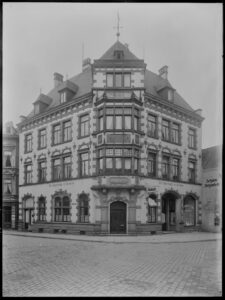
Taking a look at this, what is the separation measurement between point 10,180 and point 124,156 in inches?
642

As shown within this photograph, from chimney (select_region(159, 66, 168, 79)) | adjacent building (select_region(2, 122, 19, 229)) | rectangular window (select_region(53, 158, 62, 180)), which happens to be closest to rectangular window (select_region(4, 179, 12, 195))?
adjacent building (select_region(2, 122, 19, 229))

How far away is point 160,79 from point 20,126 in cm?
1494

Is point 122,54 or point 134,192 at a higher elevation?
point 122,54

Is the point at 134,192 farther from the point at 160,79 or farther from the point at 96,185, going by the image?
the point at 160,79

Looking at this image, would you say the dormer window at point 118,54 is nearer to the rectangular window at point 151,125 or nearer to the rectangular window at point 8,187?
the rectangular window at point 151,125


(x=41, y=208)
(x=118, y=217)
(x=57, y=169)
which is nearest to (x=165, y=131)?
(x=118, y=217)

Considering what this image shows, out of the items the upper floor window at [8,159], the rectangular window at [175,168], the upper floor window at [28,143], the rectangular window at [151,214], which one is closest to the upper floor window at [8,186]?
the upper floor window at [8,159]

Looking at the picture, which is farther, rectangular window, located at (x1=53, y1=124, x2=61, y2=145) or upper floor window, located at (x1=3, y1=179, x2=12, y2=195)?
upper floor window, located at (x1=3, y1=179, x2=12, y2=195)

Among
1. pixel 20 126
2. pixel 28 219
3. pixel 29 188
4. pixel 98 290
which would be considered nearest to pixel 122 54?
pixel 20 126

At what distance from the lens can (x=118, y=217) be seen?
903 inches

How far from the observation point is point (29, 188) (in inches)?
1153

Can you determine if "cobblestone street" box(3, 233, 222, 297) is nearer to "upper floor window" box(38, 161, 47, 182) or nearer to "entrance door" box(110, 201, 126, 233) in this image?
"entrance door" box(110, 201, 126, 233)

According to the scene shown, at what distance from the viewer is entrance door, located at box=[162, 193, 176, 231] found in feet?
79.4

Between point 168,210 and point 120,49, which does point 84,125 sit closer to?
point 120,49
